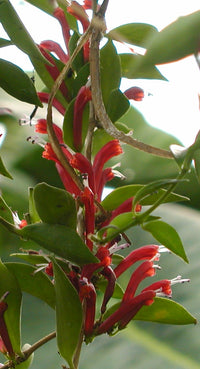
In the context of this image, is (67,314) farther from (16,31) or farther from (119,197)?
(16,31)

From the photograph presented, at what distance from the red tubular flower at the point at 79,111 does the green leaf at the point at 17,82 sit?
0.04 metres

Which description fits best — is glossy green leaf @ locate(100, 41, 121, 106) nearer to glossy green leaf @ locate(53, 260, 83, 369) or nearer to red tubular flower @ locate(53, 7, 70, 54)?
red tubular flower @ locate(53, 7, 70, 54)

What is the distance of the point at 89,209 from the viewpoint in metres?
0.53

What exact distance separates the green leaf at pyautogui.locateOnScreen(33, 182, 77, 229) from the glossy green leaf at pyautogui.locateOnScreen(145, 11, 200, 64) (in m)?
0.21

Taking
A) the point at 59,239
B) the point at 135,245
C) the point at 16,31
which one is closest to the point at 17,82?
the point at 16,31

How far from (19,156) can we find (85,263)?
1.06m

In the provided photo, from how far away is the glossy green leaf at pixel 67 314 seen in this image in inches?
18.7

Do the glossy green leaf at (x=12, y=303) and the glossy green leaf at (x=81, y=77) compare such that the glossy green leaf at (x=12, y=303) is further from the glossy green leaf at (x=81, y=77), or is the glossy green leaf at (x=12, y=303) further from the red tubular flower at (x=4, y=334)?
the glossy green leaf at (x=81, y=77)

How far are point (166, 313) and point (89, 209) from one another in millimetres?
132

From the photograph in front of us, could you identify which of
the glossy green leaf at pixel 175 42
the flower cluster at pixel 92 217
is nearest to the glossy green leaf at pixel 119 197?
the flower cluster at pixel 92 217

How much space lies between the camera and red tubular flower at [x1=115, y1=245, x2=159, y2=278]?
58 cm

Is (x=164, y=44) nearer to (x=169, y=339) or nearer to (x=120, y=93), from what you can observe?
(x=120, y=93)

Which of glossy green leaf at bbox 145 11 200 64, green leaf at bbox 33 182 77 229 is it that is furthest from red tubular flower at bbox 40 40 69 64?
glossy green leaf at bbox 145 11 200 64

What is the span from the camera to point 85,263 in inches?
18.8
